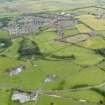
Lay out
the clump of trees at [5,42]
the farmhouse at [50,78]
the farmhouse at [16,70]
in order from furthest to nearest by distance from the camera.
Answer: the clump of trees at [5,42] → the farmhouse at [16,70] → the farmhouse at [50,78]

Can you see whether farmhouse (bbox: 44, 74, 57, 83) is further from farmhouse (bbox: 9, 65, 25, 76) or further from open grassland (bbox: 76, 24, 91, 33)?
open grassland (bbox: 76, 24, 91, 33)

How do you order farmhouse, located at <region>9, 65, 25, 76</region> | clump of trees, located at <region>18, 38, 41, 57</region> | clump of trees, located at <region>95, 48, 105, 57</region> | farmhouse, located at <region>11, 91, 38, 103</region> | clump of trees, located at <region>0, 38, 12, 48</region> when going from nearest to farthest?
farmhouse, located at <region>11, 91, 38, 103</region>
farmhouse, located at <region>9, 65, 25, 76</region>
clump of trees, located at <region>95, 48, 105, 57</region>
clump of trees, located at <region>18, 38, 41, 57</region>
clump of trees, located at <region>0, 38, 12, 48</region>

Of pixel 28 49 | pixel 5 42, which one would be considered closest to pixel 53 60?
pixel 28 49

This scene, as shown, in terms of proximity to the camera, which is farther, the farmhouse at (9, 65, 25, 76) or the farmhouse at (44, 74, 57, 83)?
the farmhouse at (9, 65, 25, 76)

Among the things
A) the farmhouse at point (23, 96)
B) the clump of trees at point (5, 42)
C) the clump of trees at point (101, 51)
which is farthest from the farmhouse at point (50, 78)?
the clump of trees at point (5, 42)

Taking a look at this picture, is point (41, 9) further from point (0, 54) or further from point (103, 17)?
point (0, 54)

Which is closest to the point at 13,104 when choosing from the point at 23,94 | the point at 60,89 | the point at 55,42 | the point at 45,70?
the point at 23,94

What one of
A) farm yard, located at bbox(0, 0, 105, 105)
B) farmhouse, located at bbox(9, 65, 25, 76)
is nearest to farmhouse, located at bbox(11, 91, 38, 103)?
farm yard, located at bbox(0, 0, 105, 105)

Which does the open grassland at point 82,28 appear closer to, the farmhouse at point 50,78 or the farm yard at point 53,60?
the farm yard at point 53,60

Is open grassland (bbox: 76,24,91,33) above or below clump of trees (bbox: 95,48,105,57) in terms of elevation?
above
